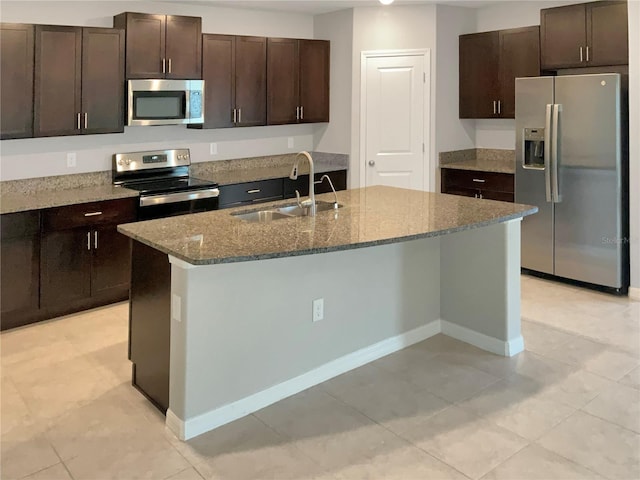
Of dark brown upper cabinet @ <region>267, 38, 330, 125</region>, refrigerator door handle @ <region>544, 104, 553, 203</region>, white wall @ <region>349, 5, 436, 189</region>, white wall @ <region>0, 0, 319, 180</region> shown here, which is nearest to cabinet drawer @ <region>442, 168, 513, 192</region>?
white wall @ <region>349, 5, 436, 189</region>

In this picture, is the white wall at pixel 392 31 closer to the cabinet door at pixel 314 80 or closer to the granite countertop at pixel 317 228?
the cabinet door at pixel 314 80

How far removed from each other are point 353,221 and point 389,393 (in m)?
0.97

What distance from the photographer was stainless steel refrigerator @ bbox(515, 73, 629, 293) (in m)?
4.68

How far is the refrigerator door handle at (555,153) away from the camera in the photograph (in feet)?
16.0

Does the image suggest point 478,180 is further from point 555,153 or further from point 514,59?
point 514,59

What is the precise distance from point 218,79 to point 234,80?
180 mm

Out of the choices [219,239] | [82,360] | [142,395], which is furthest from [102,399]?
[219,239]

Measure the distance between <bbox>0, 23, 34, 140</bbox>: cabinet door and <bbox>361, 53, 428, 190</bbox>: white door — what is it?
3.12 meters

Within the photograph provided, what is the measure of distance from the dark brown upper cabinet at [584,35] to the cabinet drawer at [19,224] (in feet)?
14.6

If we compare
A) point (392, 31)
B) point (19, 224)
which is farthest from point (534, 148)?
point (19, 224)

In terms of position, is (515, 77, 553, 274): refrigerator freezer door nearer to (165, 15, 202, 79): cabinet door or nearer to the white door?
the white door

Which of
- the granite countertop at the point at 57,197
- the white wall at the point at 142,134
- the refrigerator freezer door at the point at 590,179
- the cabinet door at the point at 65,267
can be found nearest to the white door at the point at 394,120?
the white wall at the point at 142,134

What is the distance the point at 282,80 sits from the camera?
5.88m

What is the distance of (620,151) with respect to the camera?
4.64 m
